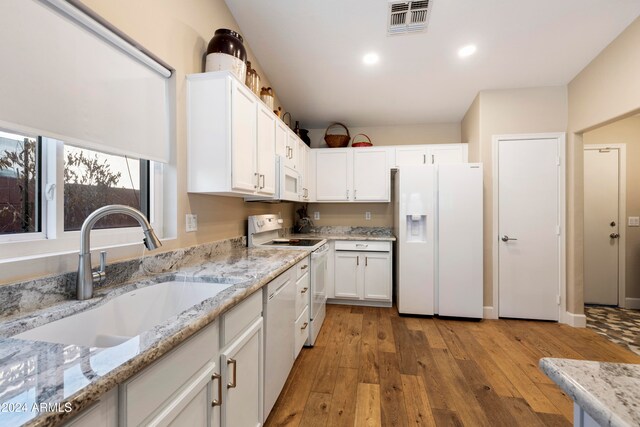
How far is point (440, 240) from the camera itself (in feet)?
10.2

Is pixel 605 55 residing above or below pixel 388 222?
above

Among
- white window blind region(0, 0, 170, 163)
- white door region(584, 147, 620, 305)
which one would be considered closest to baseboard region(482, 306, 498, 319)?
white door region(584, 147, 620, 305)

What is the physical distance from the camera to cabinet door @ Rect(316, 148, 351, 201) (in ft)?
12.6

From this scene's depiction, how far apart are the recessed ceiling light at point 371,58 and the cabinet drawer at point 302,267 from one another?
6.50 ft

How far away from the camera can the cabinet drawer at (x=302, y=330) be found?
6.76ft

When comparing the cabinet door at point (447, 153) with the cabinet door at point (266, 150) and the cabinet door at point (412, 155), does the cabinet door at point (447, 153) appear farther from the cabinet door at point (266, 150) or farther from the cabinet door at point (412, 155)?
the cabinet door at point (266, 150)

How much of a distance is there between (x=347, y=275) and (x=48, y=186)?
9.74 feet

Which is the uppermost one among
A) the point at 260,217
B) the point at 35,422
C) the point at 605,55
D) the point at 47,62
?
the point at 605,55

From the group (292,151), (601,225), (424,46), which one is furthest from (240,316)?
(601,225)

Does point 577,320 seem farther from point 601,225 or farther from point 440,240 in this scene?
point 440,240

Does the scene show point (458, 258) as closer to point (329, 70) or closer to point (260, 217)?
point (260, 217)

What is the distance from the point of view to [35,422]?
1.31 ft

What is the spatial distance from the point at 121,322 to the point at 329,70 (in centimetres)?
271

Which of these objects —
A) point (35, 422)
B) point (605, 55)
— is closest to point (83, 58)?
point (35, 422)
